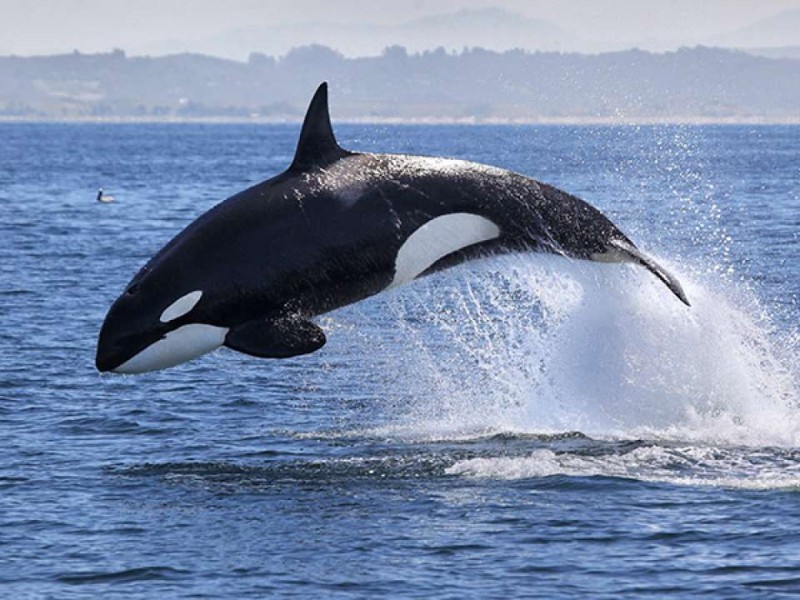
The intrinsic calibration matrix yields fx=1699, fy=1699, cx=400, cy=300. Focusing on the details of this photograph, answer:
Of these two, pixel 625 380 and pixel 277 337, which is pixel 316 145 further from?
pixel 625 380

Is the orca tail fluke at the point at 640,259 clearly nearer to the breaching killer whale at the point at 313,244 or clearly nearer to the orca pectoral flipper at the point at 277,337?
the breaching killer whale at the point at 313,244

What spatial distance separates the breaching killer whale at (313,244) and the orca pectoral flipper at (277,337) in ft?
0.05

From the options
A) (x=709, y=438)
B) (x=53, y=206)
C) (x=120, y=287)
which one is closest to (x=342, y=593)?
(x=709, y=438)

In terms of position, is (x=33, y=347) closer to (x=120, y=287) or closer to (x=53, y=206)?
(x=120, y=287)

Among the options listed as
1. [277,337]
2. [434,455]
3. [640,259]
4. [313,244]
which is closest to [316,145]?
[313,244]

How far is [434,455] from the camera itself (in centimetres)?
1980

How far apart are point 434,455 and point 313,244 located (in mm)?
3730

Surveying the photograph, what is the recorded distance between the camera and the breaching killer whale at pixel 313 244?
17047 millimetres

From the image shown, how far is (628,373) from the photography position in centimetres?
2245

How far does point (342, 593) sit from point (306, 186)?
15.3 ft

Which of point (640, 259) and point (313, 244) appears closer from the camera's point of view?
point (313, 244)

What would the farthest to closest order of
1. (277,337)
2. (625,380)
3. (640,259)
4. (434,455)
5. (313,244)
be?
(625,380) → (434,455) → (640,259) → (313,244) → (277,337)

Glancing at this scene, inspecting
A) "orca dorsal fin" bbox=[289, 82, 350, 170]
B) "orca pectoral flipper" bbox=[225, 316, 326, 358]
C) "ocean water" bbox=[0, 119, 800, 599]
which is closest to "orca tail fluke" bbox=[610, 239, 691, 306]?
"ocean water" bbox=[0, 119, 800, 599]

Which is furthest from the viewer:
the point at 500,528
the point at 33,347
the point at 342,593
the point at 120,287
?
the point at 120,287
